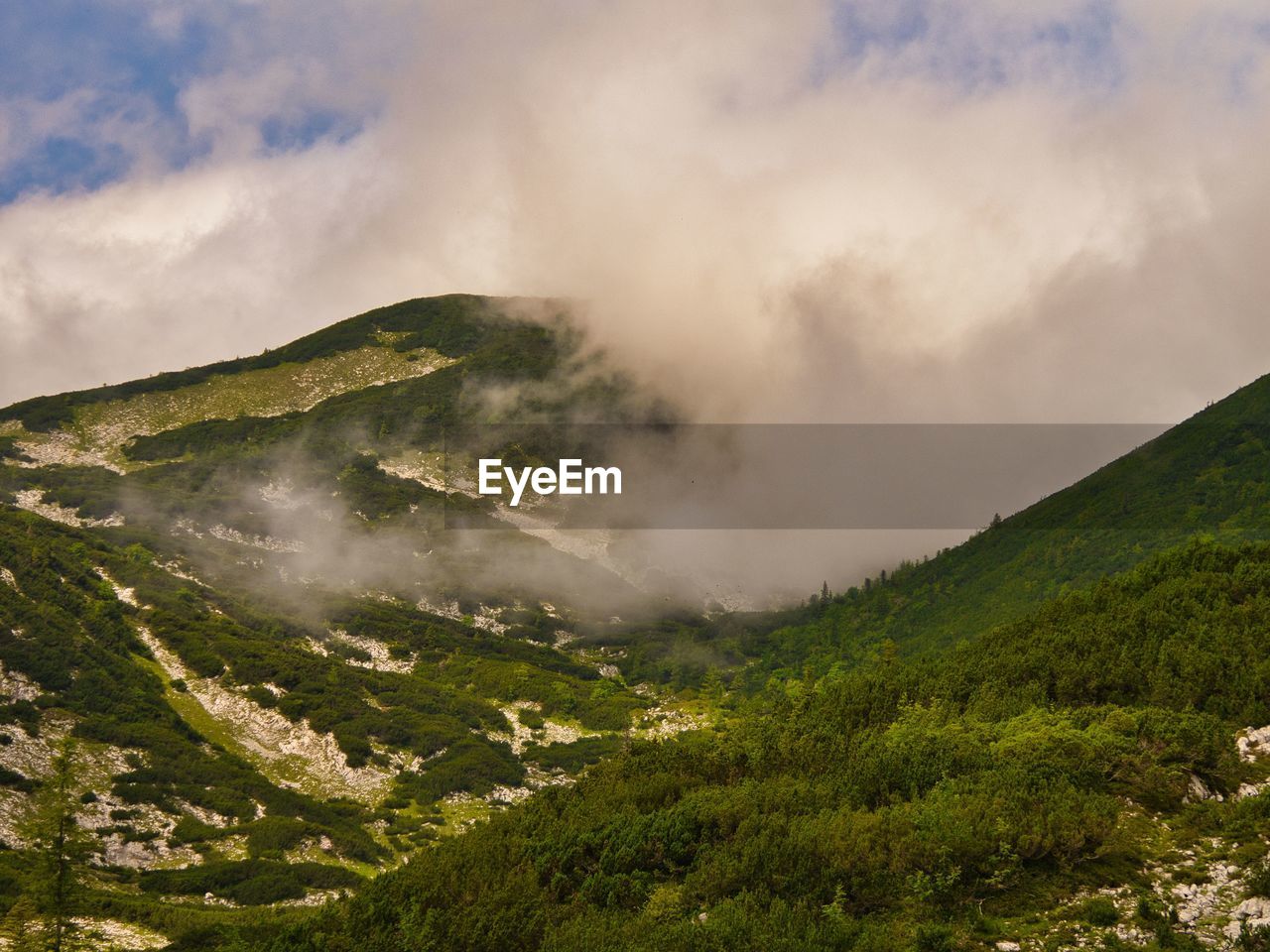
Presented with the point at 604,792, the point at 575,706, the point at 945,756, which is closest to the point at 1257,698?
the point at 945,756

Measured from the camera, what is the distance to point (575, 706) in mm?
177625

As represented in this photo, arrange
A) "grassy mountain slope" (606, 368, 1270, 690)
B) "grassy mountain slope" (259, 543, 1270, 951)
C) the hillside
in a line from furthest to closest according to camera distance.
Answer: "grassy mountain slope" (606, 368, 1270, 690) → the hillside → "grassy mountain slope" (259, 543, 1270, 951)

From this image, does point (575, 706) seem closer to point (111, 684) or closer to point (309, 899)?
point (111, 684)

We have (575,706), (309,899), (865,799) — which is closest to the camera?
(865,799)

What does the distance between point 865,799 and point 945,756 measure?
9.96ft

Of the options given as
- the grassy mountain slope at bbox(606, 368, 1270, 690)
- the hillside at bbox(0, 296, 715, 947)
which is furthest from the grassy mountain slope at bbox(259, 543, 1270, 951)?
the grassy mountain slope at bbox(606, 368, 1270, 690)

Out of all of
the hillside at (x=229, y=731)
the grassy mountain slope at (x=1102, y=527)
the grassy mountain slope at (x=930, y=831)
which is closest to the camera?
the grassy mountain slope at (x=930, y=831)

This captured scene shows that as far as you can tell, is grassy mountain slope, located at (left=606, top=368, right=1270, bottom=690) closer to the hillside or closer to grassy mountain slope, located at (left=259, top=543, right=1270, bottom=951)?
the hillside

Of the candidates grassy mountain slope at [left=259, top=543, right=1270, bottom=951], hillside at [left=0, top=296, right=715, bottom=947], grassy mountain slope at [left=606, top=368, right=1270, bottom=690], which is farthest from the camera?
grassy mountain slope at [left=606, top=368, right=1270, bottom=690]

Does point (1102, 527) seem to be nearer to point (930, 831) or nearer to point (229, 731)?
point (229, 731)

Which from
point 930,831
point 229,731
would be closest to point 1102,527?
point 229,731

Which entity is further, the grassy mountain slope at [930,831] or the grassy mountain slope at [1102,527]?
the grassy mountain slope at [1102,527]

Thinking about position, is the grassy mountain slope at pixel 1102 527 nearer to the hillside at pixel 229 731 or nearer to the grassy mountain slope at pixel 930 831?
the hillside at pixel 229 731

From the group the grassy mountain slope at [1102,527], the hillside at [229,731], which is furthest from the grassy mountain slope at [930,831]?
the grassy mountain slope at [1102,527]
